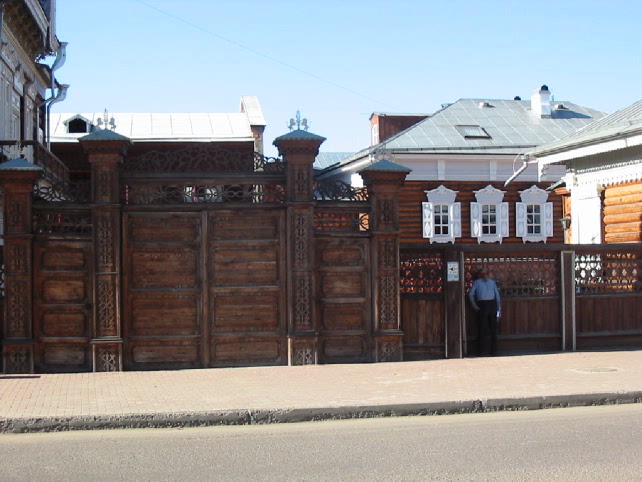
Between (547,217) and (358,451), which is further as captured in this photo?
(547,217)

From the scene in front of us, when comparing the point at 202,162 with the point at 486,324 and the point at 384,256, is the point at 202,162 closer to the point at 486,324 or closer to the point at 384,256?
the point at 384,256

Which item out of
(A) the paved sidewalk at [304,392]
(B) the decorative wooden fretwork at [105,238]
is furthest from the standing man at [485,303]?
(B) the decorative wooden fretwork at [105,238]

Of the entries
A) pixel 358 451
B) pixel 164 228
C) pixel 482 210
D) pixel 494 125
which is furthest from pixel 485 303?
pixel 494 125

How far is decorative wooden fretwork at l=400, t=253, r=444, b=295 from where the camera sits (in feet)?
45.8

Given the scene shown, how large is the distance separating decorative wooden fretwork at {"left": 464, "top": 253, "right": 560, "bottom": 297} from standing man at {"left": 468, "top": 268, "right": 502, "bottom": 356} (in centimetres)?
29

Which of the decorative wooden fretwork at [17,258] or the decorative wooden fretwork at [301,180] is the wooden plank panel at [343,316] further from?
the decorative wooden fretwork at [17,258]

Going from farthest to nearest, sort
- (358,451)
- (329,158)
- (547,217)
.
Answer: (329,158) < (547,217) < (358,451)

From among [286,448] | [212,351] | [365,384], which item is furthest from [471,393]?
[212,351]

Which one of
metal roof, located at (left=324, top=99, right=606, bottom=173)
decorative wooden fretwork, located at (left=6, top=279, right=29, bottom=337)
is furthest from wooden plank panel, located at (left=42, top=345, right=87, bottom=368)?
metal roof, located at (left=324, top=99, right=606, bottom=173)

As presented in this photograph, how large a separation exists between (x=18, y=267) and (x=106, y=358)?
1793 mm

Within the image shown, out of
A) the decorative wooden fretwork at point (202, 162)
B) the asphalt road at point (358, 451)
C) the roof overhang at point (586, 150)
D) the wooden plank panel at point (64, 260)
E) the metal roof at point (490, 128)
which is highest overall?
the metal roof at point (490, 128)

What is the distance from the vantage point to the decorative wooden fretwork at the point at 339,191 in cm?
1338

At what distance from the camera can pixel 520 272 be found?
14.6 metres

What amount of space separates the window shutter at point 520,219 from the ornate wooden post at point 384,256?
2039 cm
